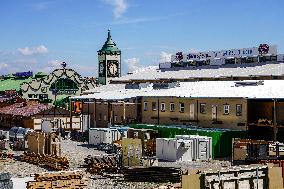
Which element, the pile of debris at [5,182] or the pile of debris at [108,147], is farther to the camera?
the pile of debris at [108,147]

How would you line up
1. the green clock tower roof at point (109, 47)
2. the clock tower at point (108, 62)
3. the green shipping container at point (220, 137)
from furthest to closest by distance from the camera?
1. the green clock tower roof at point (109, 47)
2. the clock tower at point (108, 62)
3. the green shipping container at point (220, 137)

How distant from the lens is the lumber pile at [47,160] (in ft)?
128

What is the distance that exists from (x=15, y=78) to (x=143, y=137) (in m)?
82.7

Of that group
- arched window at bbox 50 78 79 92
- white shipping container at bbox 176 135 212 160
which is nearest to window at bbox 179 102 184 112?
white shipping container at bbox 176 135 212 160

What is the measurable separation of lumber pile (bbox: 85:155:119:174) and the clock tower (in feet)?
188

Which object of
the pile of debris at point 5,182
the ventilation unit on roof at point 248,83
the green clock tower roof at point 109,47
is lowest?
the pile of debris at point 5,182

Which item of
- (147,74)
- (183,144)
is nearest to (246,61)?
(147,74)

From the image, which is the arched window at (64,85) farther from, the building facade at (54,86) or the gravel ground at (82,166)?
the gravel ground at (82,166)

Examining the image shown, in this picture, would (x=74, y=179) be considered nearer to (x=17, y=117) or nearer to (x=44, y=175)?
(x=44, y=175)

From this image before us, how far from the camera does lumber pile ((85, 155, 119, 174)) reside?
36.4 m

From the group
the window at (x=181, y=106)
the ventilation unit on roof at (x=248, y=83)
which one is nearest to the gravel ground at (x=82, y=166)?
the window at (x=181, y=106)

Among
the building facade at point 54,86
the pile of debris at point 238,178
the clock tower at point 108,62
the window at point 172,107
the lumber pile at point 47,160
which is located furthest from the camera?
the clock tower at point 108,62

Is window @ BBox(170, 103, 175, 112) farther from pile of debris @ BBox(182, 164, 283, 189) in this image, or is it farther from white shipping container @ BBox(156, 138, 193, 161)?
pile of debris @ BBox(182, 164, 283, 189)

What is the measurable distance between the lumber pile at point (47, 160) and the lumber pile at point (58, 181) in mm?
8628
